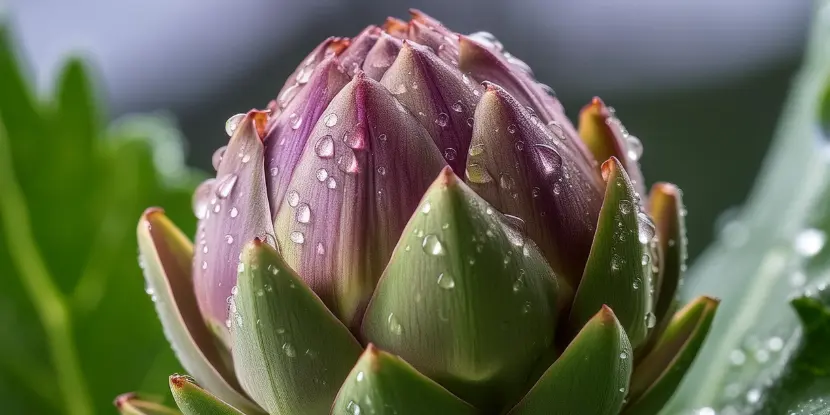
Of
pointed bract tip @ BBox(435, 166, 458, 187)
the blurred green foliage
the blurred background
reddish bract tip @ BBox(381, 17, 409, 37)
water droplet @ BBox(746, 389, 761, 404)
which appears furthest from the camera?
the blurred background

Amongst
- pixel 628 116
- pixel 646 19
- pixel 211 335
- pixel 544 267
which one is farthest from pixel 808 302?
pixel 646 19

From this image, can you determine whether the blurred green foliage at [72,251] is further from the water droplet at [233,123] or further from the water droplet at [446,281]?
the water droplet at [446,281]

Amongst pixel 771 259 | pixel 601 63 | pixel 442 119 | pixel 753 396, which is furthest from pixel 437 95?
pixel 601 63

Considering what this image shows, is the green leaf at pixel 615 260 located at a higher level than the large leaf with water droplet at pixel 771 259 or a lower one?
higher

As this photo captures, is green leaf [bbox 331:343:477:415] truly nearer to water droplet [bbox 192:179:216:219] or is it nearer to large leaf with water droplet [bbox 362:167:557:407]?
large leaf with water droplet [bbox 362:167:557:407]

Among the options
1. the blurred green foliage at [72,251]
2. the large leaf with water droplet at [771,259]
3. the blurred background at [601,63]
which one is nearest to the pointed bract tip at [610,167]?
the large leaf with water droplet at [771,259]

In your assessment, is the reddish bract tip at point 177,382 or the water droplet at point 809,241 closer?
the reddish bract tip at point 177,382

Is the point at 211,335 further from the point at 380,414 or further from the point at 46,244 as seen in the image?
the point at 46,244

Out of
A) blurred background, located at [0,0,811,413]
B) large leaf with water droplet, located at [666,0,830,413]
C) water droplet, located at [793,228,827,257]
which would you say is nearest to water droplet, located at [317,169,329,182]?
large leaf with water droplet, located at [666,0,830,413]
